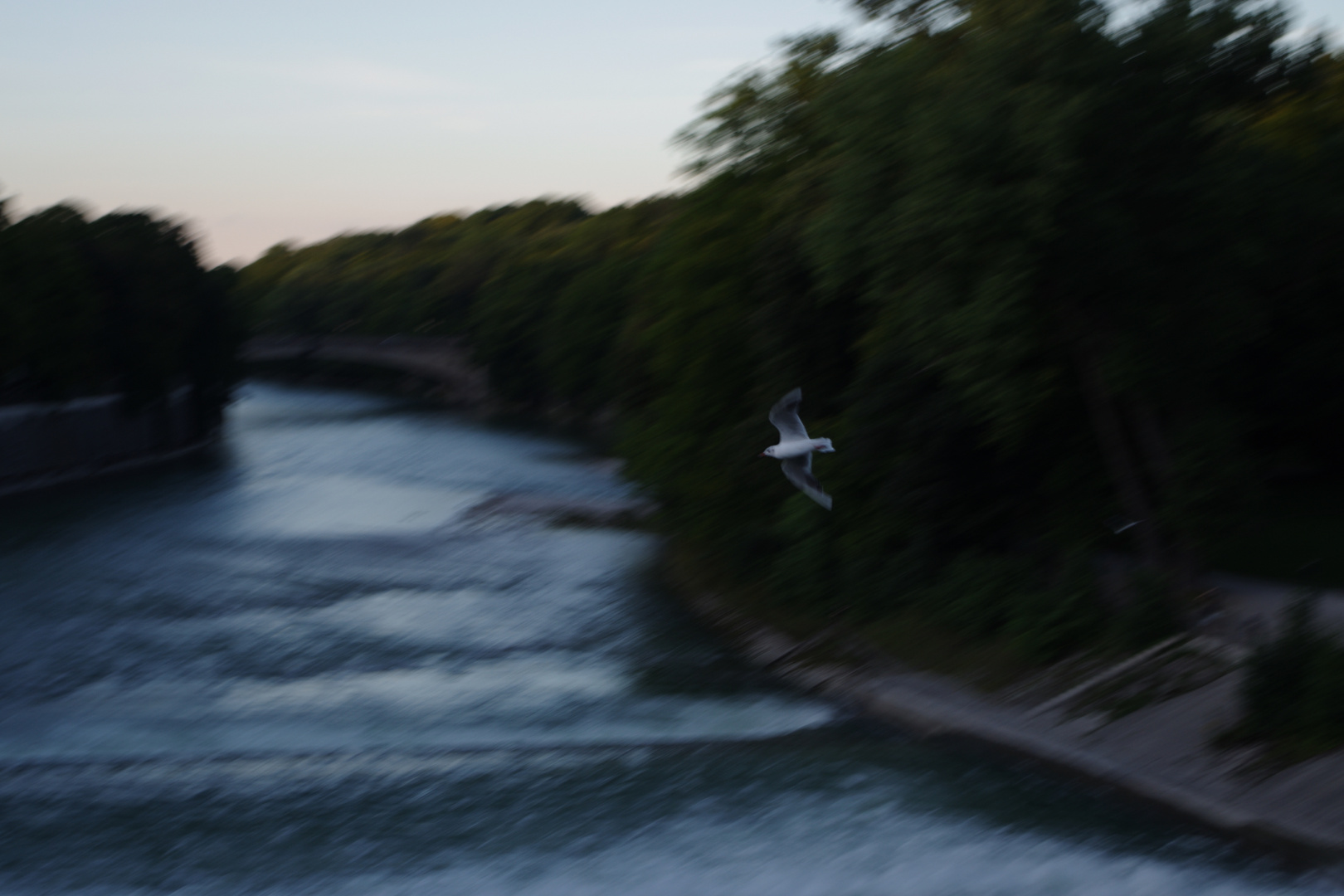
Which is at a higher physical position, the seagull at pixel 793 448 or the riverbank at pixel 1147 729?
the seagull at pixel 793 448

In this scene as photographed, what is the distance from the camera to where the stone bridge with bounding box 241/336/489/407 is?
8856 centimetres

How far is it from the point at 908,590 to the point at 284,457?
4299 centimetres

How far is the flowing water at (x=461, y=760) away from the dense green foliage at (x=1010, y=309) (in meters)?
3.03

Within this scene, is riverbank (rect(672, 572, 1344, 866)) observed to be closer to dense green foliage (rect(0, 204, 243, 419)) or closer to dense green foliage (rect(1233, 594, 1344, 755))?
dense green foliage (rect(1233, 594, 1344, 755))

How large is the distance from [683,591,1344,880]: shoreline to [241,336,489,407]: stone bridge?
2558 inches

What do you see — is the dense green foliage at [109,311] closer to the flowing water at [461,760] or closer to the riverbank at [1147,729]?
the flowing water at [461,760]

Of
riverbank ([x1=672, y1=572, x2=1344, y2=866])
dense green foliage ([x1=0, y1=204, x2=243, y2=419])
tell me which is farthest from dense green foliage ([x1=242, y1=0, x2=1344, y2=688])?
dense green foliage ([x1=0, y1=204, x2=243, y2=419])

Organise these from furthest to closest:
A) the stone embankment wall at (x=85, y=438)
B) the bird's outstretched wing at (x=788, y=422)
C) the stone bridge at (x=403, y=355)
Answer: the stone bridge at (x=403, y=355) < the stone embankment wall at (x=85, y=438) < the bird's outstretched wing at (x=788, y=422)

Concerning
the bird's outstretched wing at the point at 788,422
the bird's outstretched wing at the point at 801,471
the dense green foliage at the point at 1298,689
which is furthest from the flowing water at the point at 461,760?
the bird's outstretched wing at the point at 788,422

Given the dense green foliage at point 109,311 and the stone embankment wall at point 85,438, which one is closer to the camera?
the stone embankment wall at point 85,438

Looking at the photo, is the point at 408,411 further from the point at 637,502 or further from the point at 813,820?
the point at 813,820

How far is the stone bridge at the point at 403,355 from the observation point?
8856cm

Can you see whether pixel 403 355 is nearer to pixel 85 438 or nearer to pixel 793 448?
pixel 85 438

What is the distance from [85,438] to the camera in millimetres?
53156
